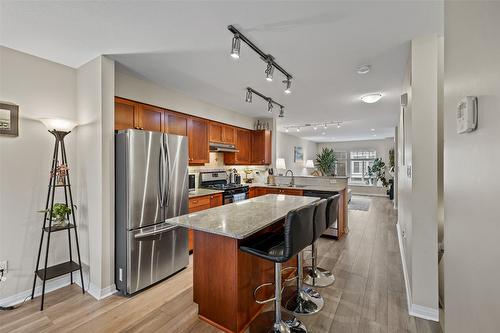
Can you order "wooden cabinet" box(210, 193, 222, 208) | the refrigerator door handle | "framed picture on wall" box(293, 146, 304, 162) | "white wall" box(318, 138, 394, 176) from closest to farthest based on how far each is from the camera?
1. the refrigerator door handle
2. "wooden cabinet" box(210, 193, 222, 208)
3. "framed picture on wall" box(293, 146, 304, 162)
4. "white wall" box(318, 138, 394, 176)

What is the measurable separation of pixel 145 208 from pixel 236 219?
1291 mm

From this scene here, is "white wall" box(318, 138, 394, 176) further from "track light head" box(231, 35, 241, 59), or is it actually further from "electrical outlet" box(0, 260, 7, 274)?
"electrical outlet" box(0, 260, 7, 274)

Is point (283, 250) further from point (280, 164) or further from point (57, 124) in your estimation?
point (280, 164)

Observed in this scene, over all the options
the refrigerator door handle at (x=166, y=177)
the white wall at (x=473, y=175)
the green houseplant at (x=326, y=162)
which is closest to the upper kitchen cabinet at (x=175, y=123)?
the refrigerator door handle at (x=166, y=177)

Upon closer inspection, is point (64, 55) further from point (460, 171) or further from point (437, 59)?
point (437, 59)

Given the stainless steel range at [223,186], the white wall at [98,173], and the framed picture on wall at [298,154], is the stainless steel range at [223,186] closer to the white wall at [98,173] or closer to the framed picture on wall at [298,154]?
the white wall at [98,173]

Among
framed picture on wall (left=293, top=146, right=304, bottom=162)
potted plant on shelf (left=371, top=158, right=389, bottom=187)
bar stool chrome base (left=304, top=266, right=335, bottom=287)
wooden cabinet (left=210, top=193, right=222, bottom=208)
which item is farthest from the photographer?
potted plant on shelf (left=371, top=158, right=389, bottom=187)

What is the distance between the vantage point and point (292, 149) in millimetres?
9227

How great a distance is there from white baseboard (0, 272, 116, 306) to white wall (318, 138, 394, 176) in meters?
10.9

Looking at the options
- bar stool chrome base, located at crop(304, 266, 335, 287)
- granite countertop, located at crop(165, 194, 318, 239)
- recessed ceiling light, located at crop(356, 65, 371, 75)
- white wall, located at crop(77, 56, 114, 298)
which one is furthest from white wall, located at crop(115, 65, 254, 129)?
bar stool chrome base, located at crop(304, 266, 335, 287)

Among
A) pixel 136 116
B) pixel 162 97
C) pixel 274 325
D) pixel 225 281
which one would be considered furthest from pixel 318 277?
pixel 162 97

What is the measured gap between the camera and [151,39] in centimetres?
214

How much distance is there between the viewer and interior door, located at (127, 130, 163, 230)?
8.21 feet

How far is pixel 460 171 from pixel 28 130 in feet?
11.7
